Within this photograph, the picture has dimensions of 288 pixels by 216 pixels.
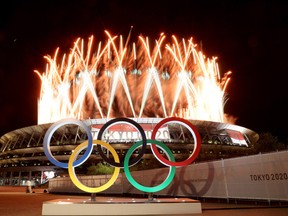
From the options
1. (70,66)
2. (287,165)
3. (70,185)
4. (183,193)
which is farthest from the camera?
(70,66)

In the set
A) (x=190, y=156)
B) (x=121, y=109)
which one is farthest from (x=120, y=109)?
(x=190, y=156)

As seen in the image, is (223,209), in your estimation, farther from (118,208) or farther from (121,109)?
(121,109)


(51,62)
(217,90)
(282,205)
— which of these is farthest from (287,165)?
(51,62)

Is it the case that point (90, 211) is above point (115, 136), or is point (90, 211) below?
below

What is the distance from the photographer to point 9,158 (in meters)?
78.6

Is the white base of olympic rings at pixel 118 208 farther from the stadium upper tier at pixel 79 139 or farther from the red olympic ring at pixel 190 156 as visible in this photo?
the stadium upper tier at pixel 79 139

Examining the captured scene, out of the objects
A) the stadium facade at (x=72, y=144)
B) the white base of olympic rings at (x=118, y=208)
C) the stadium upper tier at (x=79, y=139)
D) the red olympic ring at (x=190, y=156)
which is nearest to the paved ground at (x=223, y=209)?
the white base of olympic rings at (x=118, y=208)

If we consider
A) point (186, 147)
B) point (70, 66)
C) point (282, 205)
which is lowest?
point (282, 205)

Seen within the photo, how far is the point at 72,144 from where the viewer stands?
6869 centimetres

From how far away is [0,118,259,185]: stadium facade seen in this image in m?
66.8

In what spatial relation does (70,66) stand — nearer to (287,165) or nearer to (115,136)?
(115,136)

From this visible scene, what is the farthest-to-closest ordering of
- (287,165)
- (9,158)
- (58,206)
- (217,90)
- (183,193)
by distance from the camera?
(9,158) < (217,90) < (183,193) < (287,165) < (58,206)

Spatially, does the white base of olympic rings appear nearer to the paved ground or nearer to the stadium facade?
the paved ground

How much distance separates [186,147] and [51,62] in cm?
3388
